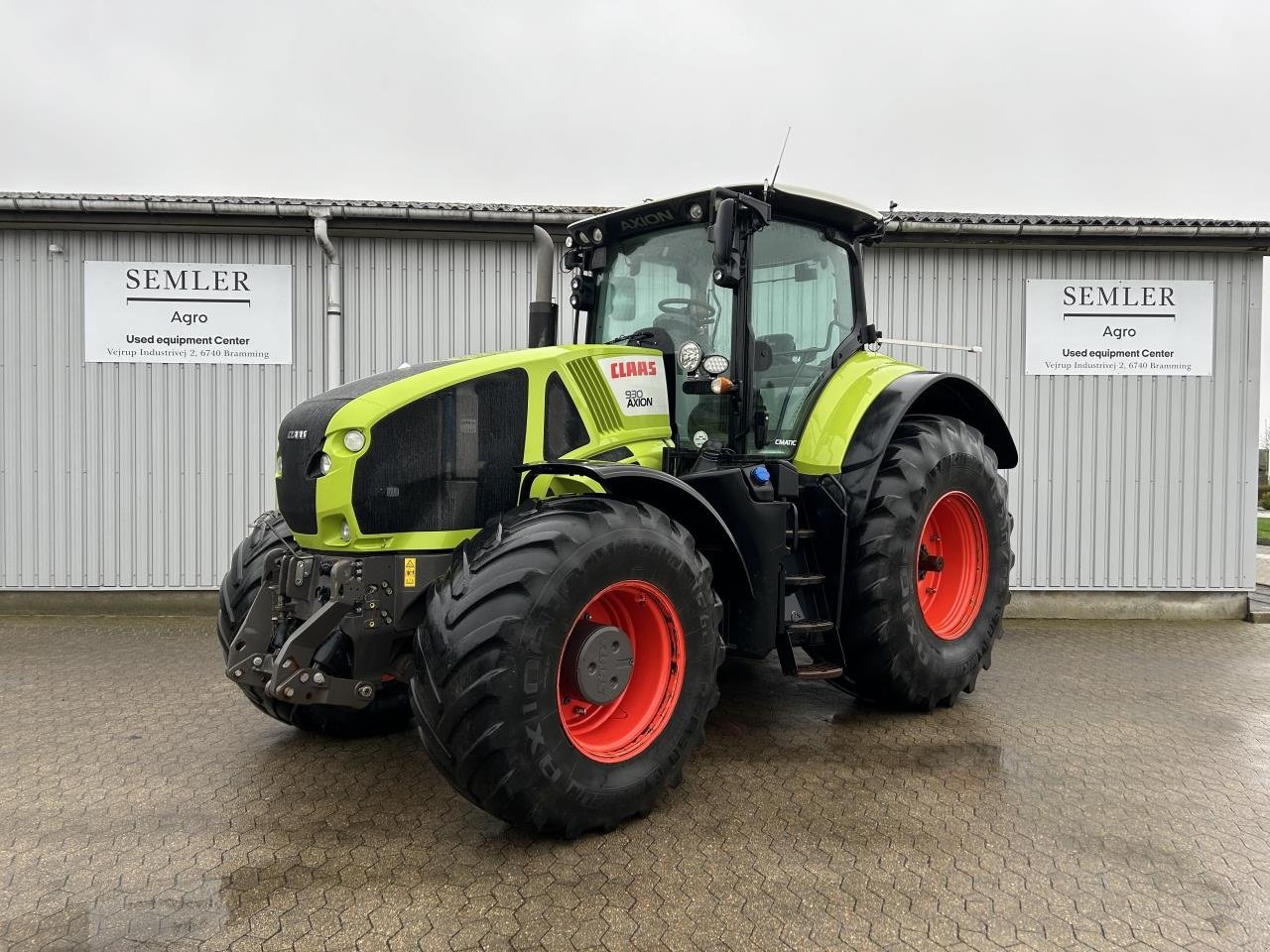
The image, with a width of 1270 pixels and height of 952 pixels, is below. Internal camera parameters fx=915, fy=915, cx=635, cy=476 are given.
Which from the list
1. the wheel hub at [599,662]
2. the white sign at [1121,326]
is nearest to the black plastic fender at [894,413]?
the wheel hub at [599,662]

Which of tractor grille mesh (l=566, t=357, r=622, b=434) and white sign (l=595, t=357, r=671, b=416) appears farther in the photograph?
white sign (l=595, t=357, r=671, b=416)

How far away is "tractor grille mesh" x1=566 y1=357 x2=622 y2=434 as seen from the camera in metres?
4.05

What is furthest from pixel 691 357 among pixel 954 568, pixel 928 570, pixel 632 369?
pixel 954 568

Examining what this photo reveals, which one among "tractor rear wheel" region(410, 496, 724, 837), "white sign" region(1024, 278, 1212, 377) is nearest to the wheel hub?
"tractor rear wheel" region(410, 496, 724, 837)

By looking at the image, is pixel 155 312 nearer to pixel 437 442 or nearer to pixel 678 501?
pixel 437 442

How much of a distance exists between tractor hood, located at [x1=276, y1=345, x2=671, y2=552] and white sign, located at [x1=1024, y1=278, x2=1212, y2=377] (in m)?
5.45

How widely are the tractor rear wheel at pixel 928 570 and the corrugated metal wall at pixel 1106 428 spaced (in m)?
2.98

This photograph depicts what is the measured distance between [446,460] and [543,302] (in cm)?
137

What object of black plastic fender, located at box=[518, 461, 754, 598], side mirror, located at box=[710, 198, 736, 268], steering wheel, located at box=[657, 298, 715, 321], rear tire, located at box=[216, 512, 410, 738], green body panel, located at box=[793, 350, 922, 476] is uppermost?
side mirror, located at box=[710, 198, 736, 268]

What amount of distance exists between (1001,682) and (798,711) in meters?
1.54

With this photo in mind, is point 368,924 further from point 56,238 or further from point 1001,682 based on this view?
point 56,238

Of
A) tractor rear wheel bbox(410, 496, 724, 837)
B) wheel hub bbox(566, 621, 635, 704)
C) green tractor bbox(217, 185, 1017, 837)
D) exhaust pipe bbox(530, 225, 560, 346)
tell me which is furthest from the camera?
exhaust pipe bbox(530, 225, 560, 346)

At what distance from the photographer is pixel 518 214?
7.64 meters

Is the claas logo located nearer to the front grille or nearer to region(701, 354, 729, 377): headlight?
region(701, 354, 729, 377): headlight
